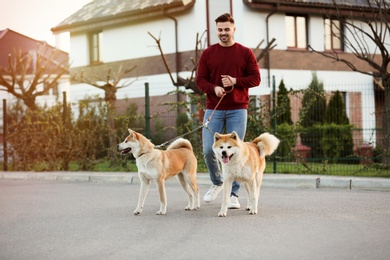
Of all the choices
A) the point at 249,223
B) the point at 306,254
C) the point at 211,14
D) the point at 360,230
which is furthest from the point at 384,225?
the point at 211,14

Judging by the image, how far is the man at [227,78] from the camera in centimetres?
905

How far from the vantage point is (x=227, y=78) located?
→ 8.92 metres

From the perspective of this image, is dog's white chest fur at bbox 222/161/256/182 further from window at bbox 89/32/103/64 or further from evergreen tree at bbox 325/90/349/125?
window at bbox 89/32/103/64

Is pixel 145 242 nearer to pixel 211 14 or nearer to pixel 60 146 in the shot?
pixel 60 146

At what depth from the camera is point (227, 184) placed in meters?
8.58

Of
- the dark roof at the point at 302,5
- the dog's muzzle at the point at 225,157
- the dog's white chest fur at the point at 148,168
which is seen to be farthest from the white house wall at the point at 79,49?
the dog's muzzle at the point at 225,157

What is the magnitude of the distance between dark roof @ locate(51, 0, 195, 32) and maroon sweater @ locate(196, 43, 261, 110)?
1671 cm

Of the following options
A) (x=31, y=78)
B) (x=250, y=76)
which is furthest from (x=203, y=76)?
(x=31, y=78)

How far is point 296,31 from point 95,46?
9.60 m

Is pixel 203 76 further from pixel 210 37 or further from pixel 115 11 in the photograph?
pixel 115 11

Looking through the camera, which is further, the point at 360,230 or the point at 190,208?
the point at 190,208

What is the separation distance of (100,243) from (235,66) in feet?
11.5

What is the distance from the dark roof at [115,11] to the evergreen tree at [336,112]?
7371mm

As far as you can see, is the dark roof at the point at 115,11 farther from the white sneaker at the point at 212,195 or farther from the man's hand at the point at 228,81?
the man's hand at the point at 228,81
